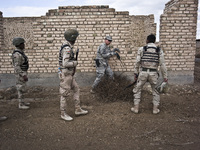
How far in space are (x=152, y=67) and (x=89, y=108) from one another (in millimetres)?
1868

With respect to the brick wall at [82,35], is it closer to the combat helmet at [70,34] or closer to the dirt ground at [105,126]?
the dirt ground at [105,126]

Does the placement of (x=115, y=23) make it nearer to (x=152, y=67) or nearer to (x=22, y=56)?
(x=152, y=67)

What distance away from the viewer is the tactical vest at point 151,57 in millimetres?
3230

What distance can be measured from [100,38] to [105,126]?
331 cm

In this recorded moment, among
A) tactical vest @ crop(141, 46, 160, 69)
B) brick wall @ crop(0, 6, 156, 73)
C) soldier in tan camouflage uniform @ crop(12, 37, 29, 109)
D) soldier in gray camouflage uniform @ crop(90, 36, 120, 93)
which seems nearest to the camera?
tactical vest @ crop(141, 46, 160, 69)

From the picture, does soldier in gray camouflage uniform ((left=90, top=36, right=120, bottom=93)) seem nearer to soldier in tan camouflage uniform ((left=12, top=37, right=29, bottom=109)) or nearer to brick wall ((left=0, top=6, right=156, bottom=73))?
brick wall ((left=0, top=6, right=156, bottom=73))

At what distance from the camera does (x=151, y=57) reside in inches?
127

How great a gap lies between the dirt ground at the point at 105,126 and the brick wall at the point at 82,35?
61.6 inches

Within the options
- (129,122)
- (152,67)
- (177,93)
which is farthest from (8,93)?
(177,93)

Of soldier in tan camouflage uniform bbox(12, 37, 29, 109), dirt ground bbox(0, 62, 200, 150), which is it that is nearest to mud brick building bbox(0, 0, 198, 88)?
dirt ground bbox(0, 62, 200, 150)

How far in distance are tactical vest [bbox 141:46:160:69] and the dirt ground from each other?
45.2 inches

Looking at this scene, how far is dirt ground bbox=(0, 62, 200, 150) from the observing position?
8.05 ft

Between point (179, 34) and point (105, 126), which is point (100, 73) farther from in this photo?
point (179, 34)

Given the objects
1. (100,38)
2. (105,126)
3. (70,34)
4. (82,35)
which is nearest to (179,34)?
(100,38)
